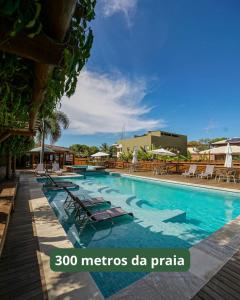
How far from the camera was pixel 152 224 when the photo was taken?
6.45 meters

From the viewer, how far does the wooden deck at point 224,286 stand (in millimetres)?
2568

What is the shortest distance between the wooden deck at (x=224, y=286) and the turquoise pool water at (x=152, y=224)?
1.54m

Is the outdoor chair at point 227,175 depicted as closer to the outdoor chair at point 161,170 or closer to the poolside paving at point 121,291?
the outdoor chair at point 161,170

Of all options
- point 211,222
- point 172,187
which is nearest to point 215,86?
point 172,187

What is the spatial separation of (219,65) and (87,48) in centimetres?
1926

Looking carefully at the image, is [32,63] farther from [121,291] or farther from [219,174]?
[219,174]

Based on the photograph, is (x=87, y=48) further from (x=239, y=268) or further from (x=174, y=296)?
(x=239, y=268)

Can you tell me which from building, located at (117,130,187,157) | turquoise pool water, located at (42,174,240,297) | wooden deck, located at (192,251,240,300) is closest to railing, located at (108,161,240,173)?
turquoise pool water, located at (42,174,240,297)

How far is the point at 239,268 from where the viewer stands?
3.24 metres

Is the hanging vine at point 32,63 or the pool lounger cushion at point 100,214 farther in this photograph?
the pool lounger cushion at point 100,214

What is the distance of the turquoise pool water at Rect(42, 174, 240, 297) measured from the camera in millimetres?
5115

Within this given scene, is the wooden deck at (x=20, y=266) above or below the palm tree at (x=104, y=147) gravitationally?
below

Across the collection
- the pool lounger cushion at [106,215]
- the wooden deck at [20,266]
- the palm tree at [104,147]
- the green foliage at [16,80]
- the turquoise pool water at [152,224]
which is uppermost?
the palm tree at [104,147]

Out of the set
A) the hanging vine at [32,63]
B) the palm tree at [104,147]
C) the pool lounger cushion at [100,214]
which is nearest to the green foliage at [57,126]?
the pool lounger cushion at [100,214]
